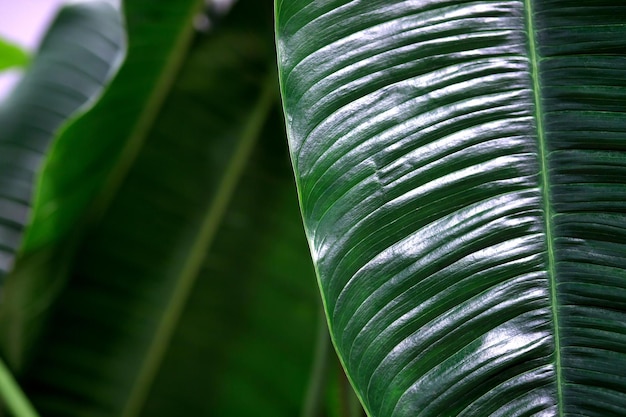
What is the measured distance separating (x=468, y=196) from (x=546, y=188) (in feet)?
0.11

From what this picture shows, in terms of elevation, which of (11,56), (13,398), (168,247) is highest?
(11,56)

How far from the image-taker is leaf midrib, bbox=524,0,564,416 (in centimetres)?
25

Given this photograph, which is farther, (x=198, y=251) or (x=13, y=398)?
(x=198, y=251)

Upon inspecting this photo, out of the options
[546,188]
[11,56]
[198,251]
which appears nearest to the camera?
[546,188]

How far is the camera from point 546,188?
0.26 meters

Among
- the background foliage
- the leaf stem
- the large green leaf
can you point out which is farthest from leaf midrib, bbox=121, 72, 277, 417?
the large green leaf

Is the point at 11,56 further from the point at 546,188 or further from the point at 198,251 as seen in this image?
the point at 546,188

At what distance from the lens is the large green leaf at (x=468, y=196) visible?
0.81ft

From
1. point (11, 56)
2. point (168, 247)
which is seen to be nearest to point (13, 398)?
point (168, 247)

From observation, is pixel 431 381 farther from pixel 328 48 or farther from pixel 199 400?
pixel 199 400

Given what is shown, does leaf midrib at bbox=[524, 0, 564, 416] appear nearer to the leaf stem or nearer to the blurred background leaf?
the leaf stem

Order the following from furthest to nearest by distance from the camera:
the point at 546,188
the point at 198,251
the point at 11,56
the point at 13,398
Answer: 1. the point at 11,56
2. the point at 198,251
3. the point at 13,398
4. the point at 546,188

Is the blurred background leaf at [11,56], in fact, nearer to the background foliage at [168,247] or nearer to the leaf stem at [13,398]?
the background foliage at [168,247]

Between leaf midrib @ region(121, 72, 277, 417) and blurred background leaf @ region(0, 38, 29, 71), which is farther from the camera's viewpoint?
blurred background leaf @ region(0, 38, 29, 71)
